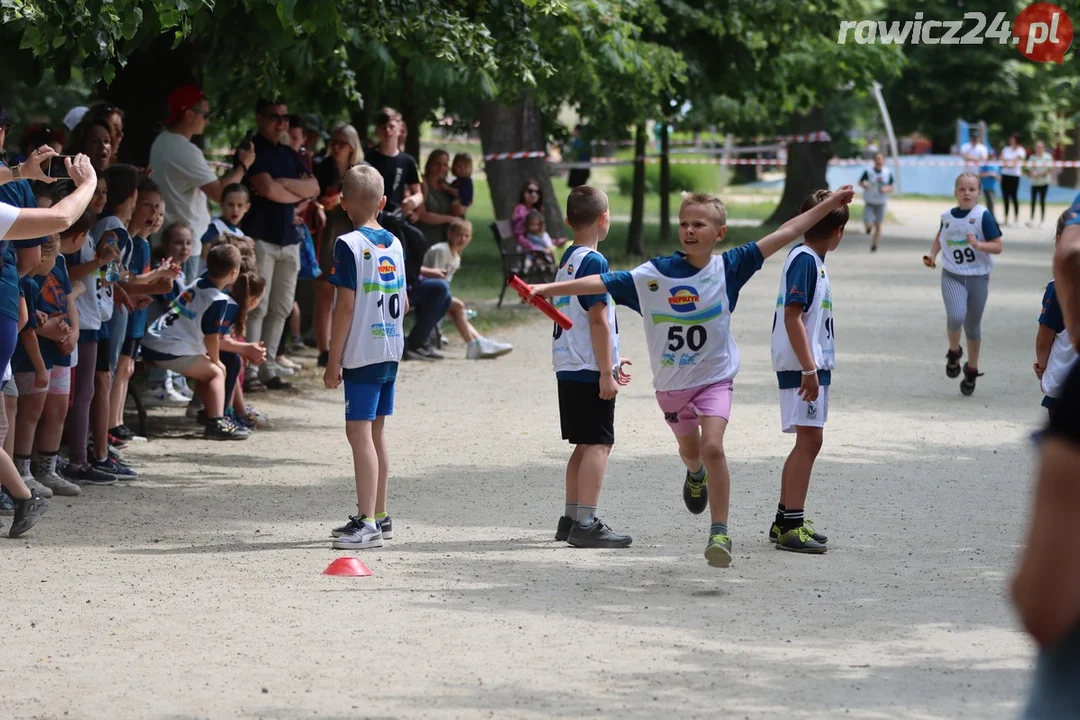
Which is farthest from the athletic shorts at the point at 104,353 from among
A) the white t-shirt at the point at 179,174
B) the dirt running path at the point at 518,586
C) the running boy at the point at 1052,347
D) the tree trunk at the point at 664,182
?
the tree trunk at the point at 664,182

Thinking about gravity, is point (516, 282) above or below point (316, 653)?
above

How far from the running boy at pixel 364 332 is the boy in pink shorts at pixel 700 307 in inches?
37.4

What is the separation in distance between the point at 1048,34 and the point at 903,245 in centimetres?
471

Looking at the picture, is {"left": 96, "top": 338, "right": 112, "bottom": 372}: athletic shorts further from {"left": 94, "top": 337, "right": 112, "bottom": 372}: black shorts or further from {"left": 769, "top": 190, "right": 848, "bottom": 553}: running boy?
{"left": 769, "top": 190, "right": 848, "bottom": 553}: running boy

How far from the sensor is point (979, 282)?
12375 millimetres

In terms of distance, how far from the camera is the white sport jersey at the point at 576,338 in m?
6.95

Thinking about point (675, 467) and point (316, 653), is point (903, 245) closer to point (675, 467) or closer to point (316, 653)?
point (675, 467)

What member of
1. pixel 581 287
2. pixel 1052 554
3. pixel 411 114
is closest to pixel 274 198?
pixel 581 287

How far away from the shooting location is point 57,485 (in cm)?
829

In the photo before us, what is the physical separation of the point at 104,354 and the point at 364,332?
240 centimetres

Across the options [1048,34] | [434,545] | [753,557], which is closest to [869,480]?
[753,557]

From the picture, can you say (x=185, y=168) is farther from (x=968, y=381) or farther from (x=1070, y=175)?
(x=1070, y=175)

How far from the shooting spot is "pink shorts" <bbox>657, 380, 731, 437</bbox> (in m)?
6.62

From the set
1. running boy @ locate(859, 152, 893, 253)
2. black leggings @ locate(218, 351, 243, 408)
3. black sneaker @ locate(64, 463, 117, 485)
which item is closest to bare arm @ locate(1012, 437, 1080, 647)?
black sneaker @ locate(64, 463, 117, 485)
